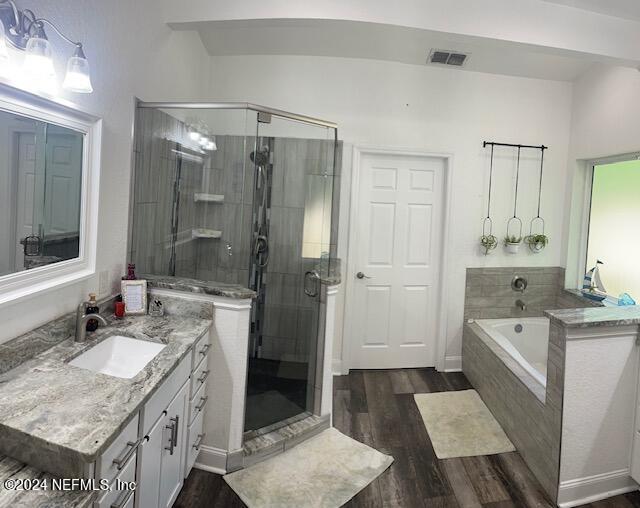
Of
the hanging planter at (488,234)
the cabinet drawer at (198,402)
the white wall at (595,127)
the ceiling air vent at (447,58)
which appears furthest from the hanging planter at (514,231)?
the cabinet drawer at (198,402)

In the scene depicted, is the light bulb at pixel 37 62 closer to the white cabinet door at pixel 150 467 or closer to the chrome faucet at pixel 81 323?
the chrome faucet at pixel 81 323

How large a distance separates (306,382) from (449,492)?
108 centimetres

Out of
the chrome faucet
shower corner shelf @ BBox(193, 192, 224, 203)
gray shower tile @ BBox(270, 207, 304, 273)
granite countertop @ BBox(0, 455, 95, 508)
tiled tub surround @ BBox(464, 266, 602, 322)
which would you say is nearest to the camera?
granite countertop @ BBox(0, 455, 95, 508)

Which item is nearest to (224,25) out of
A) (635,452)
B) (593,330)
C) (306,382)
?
(306,382)

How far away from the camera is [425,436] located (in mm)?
2500

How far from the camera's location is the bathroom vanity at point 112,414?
1.00 meters

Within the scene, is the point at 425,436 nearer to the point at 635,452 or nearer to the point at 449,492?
the point at 449,492

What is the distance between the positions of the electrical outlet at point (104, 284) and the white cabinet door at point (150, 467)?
2.67 ft

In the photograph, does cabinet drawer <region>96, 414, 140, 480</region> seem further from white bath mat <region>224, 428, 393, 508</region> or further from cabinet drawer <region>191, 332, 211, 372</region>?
white bath mat <region>224, 428, 393, 508</region>

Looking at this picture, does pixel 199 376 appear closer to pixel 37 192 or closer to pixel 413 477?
pixel 37 192

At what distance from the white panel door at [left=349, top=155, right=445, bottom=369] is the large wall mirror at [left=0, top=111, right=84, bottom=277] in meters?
2.19

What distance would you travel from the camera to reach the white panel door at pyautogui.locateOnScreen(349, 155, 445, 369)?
11.0 feet

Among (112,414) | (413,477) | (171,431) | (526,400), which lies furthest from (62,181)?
(526,400)

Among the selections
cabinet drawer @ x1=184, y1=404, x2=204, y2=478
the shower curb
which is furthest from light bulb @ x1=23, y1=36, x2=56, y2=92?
the shower curb
